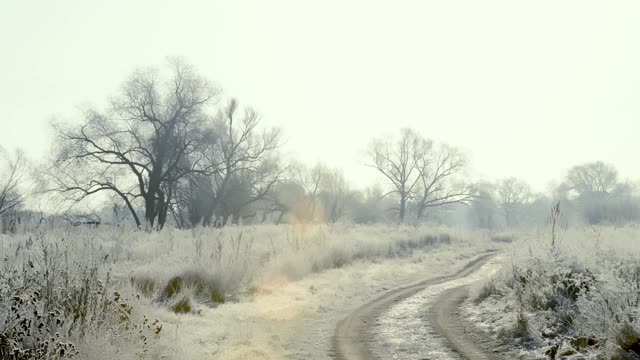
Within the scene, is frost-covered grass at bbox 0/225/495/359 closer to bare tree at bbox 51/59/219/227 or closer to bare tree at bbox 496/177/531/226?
bare tree at bbox 51/59/219/227

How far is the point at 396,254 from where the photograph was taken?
81.1 ft

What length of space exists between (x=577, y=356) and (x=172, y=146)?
95.7 ft

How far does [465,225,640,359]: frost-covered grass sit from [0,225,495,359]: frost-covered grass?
4501 mm

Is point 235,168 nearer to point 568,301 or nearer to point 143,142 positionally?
point 143,142

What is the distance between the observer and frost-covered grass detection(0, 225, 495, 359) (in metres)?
5.40

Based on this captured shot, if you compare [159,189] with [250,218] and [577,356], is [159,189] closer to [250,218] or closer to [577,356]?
[250,218]

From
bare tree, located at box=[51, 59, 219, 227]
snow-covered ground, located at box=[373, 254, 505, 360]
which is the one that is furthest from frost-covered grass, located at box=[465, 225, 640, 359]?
bare tree, located at box=[51, 59, 219, 227]

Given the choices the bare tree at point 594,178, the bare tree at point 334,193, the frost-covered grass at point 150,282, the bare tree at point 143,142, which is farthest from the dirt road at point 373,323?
the bare tree at point 594,178

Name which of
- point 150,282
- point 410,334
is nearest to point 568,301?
point 410,334

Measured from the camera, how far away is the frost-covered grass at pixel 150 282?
213 inches

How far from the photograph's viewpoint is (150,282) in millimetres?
11211

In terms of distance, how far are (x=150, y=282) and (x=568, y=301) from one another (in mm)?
9040

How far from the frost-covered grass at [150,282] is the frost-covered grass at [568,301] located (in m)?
4.50

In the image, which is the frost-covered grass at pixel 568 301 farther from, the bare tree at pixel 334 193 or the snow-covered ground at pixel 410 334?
the bare tree at pixel 334 193
